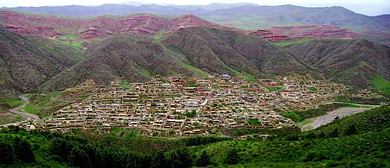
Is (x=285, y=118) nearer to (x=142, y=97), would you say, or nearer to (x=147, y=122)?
(x=147, y=122)

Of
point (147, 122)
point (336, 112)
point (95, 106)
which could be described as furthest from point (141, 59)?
point (336, 112)

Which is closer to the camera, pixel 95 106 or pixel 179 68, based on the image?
pixel 95 106

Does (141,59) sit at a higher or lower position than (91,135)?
higher

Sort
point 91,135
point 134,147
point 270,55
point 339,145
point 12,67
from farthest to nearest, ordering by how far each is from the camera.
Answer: point 270,55, point 12,67, point 91,135, point 134,147, point 339,145

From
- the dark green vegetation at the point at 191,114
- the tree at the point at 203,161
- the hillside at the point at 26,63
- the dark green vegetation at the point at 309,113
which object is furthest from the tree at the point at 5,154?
the hillside at the point at 26,63

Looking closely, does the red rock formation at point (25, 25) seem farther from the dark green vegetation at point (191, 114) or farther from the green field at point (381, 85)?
the green field at point (381, 85)

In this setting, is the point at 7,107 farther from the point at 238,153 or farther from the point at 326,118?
the point at 326,118
